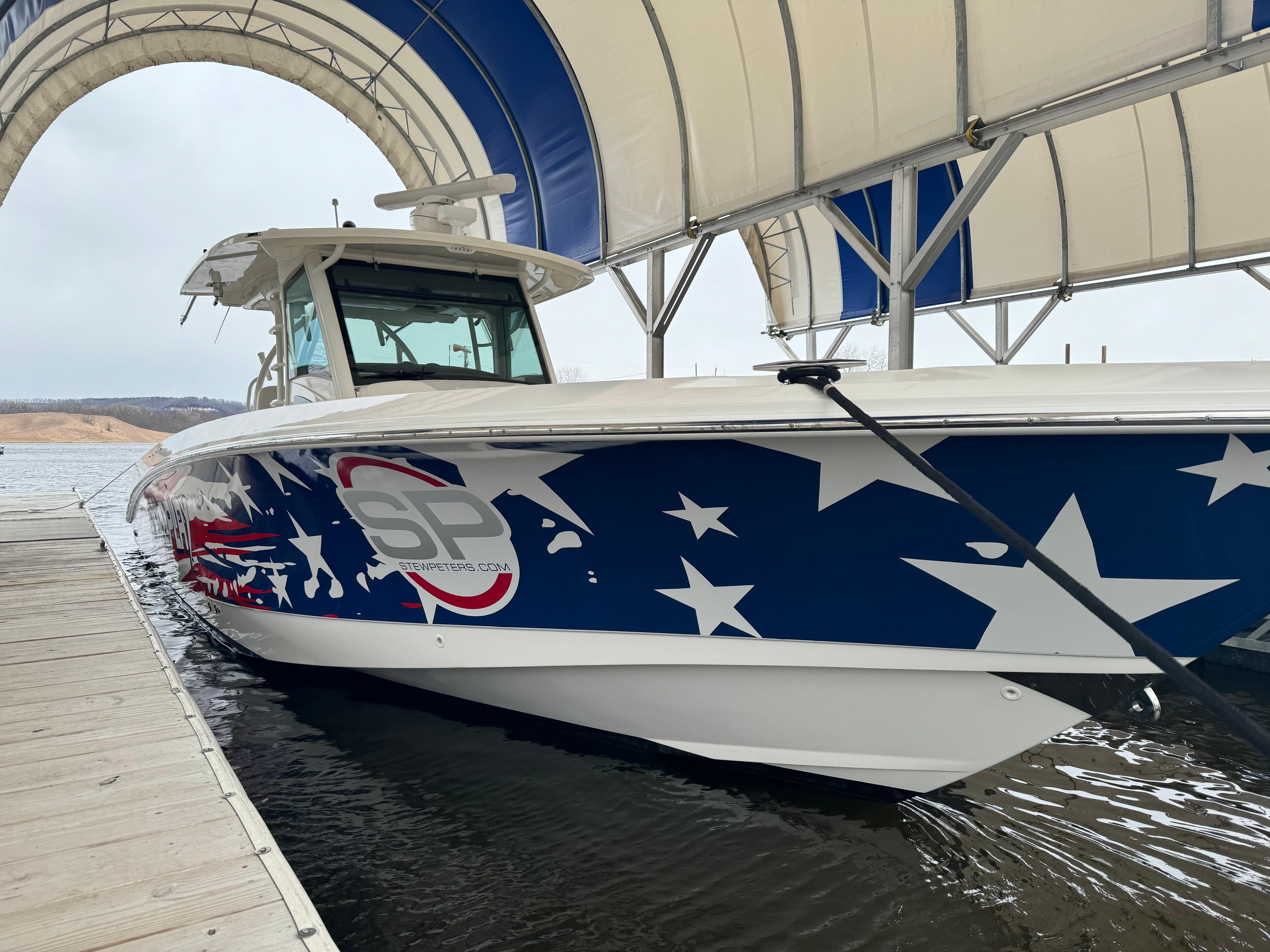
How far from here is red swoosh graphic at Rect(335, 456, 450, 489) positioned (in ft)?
8.70

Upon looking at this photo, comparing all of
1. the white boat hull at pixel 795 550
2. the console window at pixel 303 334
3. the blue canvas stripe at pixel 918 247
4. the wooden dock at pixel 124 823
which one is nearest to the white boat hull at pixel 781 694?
the white boat hull at pixel 795 550

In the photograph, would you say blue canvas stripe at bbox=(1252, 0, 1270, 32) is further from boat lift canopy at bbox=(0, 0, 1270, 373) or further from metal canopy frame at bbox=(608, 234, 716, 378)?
metal canopy frame at bbox=(608, 234, 716, 378)

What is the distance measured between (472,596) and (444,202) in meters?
2.62

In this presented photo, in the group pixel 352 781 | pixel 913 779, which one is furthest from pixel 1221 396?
pixel 352 781

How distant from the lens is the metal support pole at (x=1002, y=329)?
10203 millimetres

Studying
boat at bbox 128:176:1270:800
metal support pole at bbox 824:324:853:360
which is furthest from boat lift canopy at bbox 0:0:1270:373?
boat at bbox 128:176:1270:800

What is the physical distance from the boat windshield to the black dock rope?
7.03 ft

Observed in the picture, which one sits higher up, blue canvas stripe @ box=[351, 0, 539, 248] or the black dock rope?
blue canvas stripe @ box=[351, 0, 539, 248]

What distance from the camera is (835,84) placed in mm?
4969

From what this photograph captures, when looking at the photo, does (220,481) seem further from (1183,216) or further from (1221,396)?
(1183,216)

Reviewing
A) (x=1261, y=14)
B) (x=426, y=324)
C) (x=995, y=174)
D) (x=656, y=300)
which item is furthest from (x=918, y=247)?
(x=426, y=324)

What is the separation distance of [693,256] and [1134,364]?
4.96 meters

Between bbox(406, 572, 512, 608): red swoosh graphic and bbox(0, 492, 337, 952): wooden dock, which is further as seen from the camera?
bbox(406, 572, 512, 608): red swoosh graphic

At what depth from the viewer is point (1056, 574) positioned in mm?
1440
